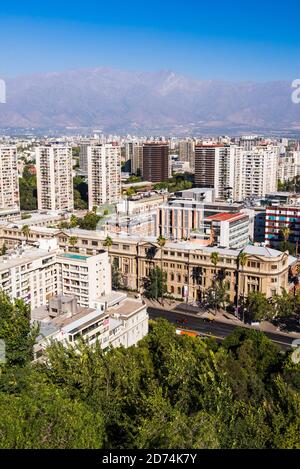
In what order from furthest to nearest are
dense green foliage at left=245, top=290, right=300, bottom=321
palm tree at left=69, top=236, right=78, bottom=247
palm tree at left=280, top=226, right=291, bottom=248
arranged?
palm tree at left=280, top=226, right=291, bottom=248, palm tree at left=69, top=236, right=78, bottom=247, dense green foliage at left=245, top=290, right=300, bottom=321

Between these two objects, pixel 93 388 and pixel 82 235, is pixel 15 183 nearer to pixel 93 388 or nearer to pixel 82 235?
pixel 82 235

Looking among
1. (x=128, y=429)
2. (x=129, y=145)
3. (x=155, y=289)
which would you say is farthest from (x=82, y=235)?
(x=129, y=145)

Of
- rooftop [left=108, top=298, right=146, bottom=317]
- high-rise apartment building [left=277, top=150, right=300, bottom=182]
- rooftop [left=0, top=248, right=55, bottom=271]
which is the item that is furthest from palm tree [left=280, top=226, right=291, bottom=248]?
high-rise apartment building [left=277, top=150, right=300, bottom=182]

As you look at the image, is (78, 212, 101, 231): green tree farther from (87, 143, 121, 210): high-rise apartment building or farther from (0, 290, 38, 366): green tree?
(0, 290, 38, 366): green tree

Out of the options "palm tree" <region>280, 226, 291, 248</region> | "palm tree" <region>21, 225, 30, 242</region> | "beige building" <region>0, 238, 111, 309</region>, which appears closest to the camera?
"beige building" <region>0, 238, 111, 309</region>

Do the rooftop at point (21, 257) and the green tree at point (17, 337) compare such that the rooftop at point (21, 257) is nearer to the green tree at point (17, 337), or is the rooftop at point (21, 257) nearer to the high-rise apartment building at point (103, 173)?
the green tree at point (17, 337)

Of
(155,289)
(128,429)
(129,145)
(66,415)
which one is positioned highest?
(129,145)
